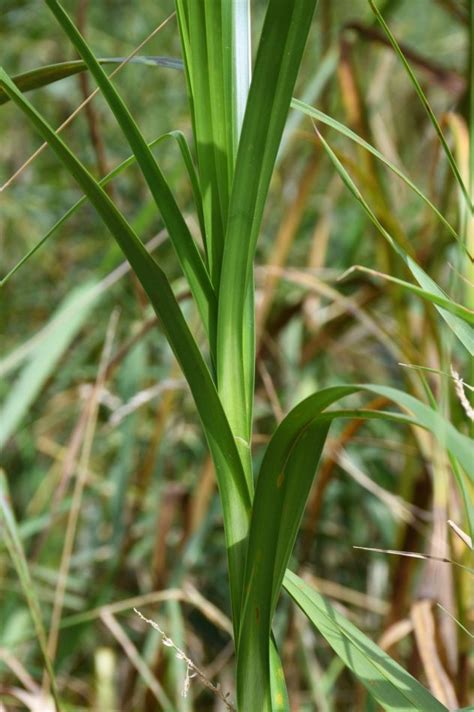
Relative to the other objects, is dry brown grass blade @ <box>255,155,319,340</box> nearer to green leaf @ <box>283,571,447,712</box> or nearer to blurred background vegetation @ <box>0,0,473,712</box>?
blurred background vegetation @ <box>0,0,473,712</box>

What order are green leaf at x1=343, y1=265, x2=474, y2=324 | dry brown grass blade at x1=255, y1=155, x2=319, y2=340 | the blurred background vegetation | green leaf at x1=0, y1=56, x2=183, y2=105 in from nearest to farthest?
green leaf at x1=343, y1=265, x2=474, y2=324
green leaf at x1=0, y1=56, x2=183, y2=105
the blurred background vegetation
dry brown grass blade at x1=255, y1=155, x2=319, y2=340

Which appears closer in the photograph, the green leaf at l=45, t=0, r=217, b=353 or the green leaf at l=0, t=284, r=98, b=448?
the green leaf at l=45, t=0, r=217, b=353

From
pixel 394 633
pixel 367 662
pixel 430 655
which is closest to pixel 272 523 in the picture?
pixel 367 662

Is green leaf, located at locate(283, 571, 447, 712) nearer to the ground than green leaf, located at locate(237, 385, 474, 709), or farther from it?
nearer to the ground

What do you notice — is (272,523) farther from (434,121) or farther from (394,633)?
(394,633)

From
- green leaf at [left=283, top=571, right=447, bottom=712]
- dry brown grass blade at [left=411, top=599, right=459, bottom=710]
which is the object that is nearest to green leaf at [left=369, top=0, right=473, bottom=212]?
green leaf at [left=283, top=571, right=447, bottom=712]

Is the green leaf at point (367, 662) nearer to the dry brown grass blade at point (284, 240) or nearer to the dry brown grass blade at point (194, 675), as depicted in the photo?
the dry brown grass blade at point (194, 675)

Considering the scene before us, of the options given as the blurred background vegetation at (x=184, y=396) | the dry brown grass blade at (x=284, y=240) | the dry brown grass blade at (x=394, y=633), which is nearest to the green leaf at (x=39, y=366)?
the blurred background vegetation at (x=184, y=396)
